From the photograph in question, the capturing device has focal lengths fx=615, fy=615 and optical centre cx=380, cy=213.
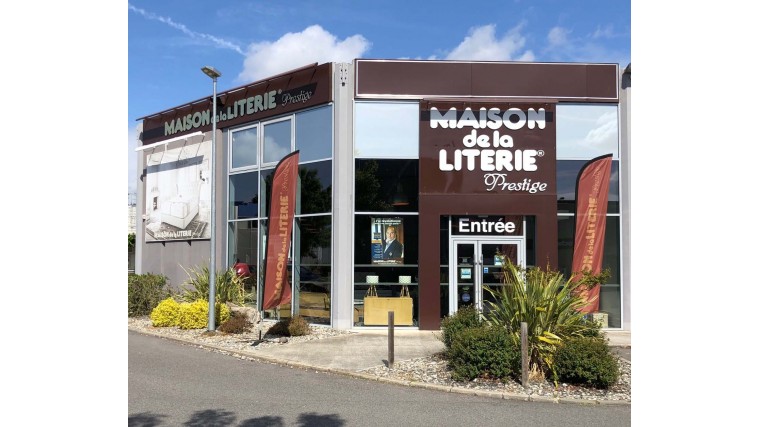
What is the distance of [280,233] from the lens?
13.2m

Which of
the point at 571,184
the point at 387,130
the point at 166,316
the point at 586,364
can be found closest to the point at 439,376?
the point at 586,364

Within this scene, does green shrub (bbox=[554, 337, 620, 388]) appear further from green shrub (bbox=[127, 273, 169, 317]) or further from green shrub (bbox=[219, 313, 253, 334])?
green shrub (bbox=[127, 273, 169, 317])

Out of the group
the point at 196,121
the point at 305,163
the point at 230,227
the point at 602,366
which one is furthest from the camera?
the point at 196,121

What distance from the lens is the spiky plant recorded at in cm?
898

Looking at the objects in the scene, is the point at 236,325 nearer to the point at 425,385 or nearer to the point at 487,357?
the point at 425,385

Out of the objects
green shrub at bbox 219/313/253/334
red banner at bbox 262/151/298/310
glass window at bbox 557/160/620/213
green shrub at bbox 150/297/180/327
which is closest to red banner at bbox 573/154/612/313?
glass window at bbox 557/160/620/213

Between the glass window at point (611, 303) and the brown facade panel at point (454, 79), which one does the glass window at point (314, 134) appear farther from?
the glass window at point (611, 303)

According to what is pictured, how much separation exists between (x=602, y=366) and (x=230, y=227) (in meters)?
12.0

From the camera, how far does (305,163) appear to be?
15.8m

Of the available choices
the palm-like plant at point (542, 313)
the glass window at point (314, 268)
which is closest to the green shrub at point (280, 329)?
the glass window at point (314, 268)

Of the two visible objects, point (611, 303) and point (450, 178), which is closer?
point (450, 178)

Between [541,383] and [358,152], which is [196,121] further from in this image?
[541,383]

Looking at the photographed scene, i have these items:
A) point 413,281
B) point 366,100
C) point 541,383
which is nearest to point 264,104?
point 366,100

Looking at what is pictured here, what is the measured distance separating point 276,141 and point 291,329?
5.44 metres
